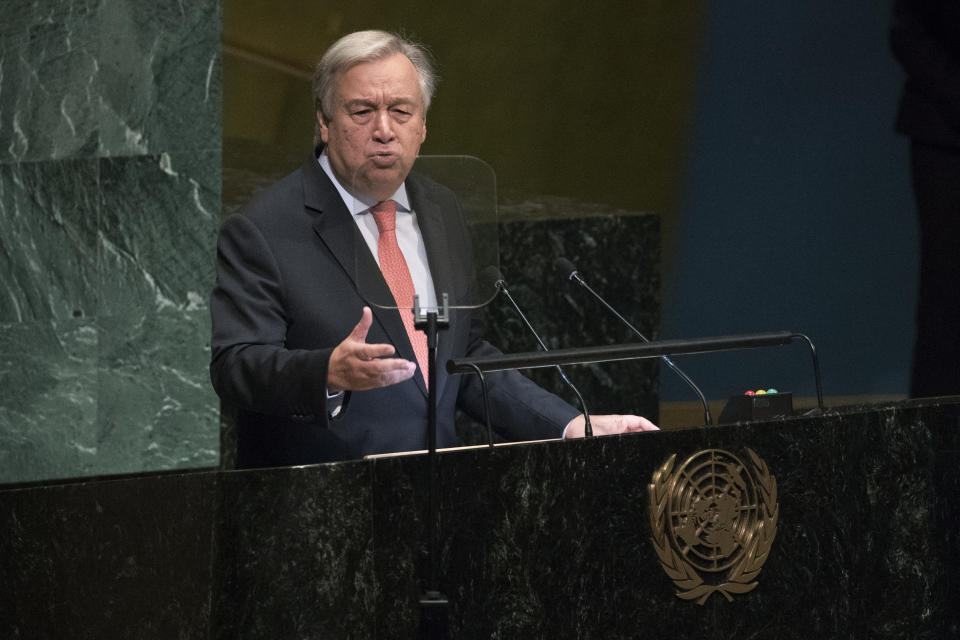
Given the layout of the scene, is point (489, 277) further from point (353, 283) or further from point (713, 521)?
point (713, 521)

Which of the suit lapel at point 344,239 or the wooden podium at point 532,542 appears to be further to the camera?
the suit lapel at point 344,239

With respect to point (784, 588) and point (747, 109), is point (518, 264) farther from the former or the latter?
point (784, 588)

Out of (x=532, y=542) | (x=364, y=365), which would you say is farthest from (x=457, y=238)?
(x=532, y=542)

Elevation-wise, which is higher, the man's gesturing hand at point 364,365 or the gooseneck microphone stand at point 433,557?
the man's gesturing hand at point 364,365

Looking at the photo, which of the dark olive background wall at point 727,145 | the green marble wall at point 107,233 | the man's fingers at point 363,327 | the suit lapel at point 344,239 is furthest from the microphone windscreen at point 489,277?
the dark olive background wall at point 727,145

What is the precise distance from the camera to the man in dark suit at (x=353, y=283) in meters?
2.59

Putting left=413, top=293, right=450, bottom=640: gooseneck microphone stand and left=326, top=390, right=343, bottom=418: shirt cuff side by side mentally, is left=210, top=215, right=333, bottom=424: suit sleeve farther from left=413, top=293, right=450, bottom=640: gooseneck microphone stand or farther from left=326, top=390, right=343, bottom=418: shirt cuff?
left=413, top=293, right=450, bottom=640: gooseneck microphone stand

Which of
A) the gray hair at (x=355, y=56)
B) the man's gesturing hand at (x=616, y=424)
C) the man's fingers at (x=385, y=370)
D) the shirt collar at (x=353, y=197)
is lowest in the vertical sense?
the man's gesturing hand at (x=616, y=424)

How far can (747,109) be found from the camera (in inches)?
210

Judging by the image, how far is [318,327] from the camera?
2797 millimetres

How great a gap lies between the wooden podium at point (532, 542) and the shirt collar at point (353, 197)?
794 mm

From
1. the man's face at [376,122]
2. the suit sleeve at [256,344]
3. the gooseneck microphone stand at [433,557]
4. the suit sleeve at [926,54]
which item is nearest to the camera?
the gooseneck microphone stand at [433,557]

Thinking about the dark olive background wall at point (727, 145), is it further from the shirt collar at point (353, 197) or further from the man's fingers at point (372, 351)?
the man's fingers at point (372, 351)

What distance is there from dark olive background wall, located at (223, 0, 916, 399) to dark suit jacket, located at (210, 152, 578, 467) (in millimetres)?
2083
